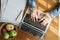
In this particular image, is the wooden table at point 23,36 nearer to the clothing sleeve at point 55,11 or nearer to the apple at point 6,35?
the apple at point 6,35

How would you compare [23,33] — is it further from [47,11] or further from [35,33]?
[47,11]

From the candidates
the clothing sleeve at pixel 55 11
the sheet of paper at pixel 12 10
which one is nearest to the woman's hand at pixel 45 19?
the clothing sleeve at pixel 55 11

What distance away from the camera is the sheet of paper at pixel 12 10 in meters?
1.18

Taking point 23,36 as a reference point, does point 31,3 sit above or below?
above

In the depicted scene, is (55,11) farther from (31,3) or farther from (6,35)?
(6,35)

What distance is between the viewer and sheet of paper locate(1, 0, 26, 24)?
118cm

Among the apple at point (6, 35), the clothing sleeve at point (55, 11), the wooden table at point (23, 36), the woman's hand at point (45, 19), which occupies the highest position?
the clothing sleeve at point (55, 11)

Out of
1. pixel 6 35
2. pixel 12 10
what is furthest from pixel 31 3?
pixel 6 35

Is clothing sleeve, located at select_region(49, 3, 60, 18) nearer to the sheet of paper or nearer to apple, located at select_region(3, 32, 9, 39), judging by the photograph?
the sheet of paper

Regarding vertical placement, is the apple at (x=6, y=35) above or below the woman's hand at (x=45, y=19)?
below

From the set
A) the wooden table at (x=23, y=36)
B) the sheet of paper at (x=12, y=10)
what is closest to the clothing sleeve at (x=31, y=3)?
the sheet of paper at (x=12, y=10)

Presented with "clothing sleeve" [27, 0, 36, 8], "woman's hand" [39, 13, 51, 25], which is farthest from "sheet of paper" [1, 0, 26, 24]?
"woman's hand" [39, 13, 51, 25]

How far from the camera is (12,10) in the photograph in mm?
1188

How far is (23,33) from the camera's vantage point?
3.89 ft
